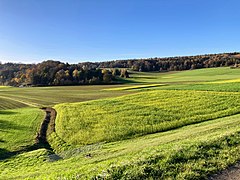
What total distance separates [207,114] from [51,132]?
19.2m

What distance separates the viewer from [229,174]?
8.04m

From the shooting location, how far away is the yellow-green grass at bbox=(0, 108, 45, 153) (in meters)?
26.0

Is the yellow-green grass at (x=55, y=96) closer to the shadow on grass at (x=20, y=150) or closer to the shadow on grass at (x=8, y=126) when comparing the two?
the shadow on grass at (x=8, y=126)

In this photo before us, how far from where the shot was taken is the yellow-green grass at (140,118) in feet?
82.3

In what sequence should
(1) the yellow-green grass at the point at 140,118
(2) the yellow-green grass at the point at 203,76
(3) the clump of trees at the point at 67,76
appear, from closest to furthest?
(1) the yellow-green grass at the point at 140,118 < (2) the yellow-green grass at the point at 203,76 < (3) the clump of trees at the point at 67,76

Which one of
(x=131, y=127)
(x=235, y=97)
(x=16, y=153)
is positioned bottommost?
(x=16, y=153)

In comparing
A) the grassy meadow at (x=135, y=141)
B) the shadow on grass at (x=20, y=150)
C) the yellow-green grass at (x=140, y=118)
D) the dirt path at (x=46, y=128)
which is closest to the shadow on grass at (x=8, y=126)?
the grassy meadow at (x=135, y=141)

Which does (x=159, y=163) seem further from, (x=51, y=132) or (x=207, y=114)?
(x=51, y=132)

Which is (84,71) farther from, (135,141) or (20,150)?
(135,141)

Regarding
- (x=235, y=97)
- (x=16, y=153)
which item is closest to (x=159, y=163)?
(x=16, y=153)

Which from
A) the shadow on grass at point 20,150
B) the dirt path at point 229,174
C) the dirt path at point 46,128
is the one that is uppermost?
the dirt path at point 229,174

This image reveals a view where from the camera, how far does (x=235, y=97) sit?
106ft

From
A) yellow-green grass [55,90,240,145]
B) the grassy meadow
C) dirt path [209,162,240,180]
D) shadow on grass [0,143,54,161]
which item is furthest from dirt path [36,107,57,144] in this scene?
dirt path [209,162,240,180]

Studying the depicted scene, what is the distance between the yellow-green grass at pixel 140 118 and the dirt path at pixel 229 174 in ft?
51.4
